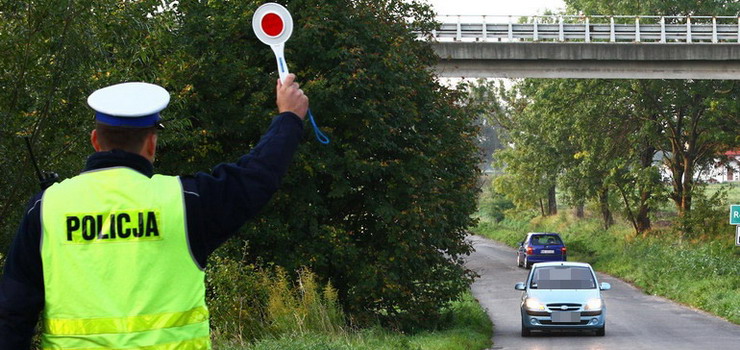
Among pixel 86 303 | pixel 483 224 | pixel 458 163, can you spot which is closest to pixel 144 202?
pixel 86 303

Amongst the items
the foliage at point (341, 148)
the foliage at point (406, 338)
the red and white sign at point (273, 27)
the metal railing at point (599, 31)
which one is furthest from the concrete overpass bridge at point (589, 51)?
the red and white sign at point (273, 27)

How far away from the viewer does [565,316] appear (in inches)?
960

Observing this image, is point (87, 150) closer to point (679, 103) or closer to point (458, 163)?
point (458, 163)

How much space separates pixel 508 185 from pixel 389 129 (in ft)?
162

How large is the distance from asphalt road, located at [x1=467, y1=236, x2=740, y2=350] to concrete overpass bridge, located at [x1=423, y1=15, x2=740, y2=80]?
7726 millimetres

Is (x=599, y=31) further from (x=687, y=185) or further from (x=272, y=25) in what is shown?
(x=272, y=25)

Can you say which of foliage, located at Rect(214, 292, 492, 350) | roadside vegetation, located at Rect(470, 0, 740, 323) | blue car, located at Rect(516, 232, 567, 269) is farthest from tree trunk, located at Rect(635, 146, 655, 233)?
foliage, located at Rect(214, 292, 492, 350)

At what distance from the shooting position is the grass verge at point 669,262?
3450 centimetres

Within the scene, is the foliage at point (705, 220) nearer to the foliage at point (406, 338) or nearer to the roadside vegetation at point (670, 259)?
the roadside vegetation at point (670, 259)

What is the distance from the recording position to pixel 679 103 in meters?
48.8

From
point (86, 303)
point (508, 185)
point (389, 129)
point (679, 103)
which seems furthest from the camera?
point (508, 185)

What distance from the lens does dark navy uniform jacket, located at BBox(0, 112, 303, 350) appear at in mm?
3609

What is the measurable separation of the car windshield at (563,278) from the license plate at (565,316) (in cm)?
65

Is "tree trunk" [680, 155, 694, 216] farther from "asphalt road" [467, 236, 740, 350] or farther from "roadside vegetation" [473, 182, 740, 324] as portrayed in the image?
"asphalt road" [467, 236, 740, 350]
